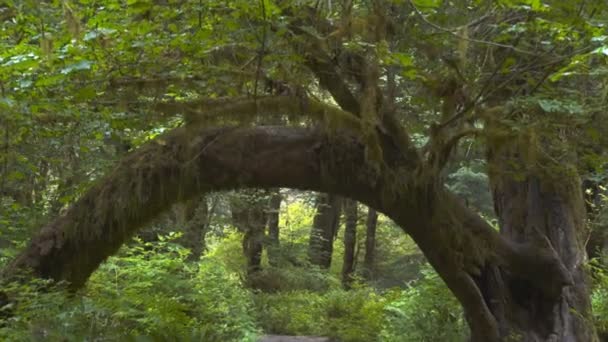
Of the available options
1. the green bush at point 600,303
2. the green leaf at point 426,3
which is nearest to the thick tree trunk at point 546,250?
the green leaf at point 426,3

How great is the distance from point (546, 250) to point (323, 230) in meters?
14.8

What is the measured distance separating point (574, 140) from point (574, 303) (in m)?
1.89

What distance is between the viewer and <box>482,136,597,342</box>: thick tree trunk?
21.5ft

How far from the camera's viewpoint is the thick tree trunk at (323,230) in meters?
20.0

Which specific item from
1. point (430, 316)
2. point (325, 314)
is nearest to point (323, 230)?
point (325, 314)

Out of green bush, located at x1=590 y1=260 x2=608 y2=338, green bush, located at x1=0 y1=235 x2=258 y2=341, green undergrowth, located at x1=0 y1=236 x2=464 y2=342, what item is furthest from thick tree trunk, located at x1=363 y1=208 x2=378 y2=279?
green bush, located at x1=590 y1=260 x2=608 y2=338

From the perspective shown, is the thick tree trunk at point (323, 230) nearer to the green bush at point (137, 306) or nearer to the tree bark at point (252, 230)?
the tree bark at point (252, 230)

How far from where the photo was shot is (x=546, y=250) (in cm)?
665

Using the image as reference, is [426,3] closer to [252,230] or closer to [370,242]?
[252,230]

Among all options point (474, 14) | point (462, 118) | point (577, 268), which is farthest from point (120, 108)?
point (577, 268)

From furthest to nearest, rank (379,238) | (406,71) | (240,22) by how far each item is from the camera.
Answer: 1. (379,238)
2. (406,71)
3. (240,22)

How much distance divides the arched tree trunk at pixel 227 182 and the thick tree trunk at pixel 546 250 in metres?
0.88

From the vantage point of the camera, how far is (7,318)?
207 inches

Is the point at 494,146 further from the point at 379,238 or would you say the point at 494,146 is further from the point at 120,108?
the point at 379,238
